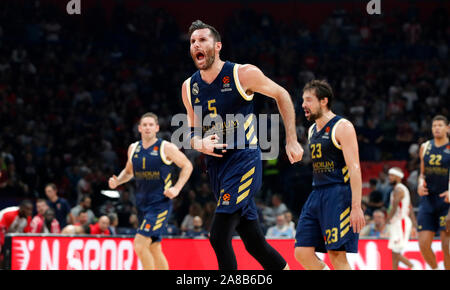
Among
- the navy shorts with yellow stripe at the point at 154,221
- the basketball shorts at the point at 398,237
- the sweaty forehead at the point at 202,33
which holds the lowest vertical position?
the basketball shorts at the point at 398,237

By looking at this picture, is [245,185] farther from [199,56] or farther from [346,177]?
[346,177]

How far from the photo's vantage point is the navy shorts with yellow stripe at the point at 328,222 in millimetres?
6078

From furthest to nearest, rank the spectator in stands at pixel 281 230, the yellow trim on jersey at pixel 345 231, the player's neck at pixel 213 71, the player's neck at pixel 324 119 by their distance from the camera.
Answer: the spectator in stands at pixel 281 230 < the player's neck at pixel 324 119 < the yellow trim on jersey at pixel 345 231 < the player's neck at pixel 213 71

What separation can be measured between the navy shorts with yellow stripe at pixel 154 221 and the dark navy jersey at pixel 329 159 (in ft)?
10.1

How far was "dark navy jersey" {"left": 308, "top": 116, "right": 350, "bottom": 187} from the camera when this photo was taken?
20.4 feet

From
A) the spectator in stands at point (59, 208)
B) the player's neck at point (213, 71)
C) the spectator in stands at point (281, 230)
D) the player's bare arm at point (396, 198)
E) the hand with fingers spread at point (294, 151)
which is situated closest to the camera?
the hand with fingers spread at point (294, 151)

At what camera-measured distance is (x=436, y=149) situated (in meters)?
9.25

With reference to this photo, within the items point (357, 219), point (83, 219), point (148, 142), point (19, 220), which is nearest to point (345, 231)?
point (357, 219)

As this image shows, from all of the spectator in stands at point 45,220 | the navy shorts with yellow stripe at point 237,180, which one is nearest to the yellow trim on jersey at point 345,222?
the navy shorts with yellow stripe at point 237,180

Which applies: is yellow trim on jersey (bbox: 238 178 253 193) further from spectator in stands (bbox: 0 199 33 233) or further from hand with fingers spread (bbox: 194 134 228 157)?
spectator in stands (bbox: 0 199 33 233)

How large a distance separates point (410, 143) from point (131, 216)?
24.4 feet

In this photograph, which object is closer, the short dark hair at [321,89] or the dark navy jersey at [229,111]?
the dark navy jersey at [229,111]

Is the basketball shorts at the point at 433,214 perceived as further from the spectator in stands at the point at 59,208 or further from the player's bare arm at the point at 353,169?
the spectator in stands at the point at 59,208
